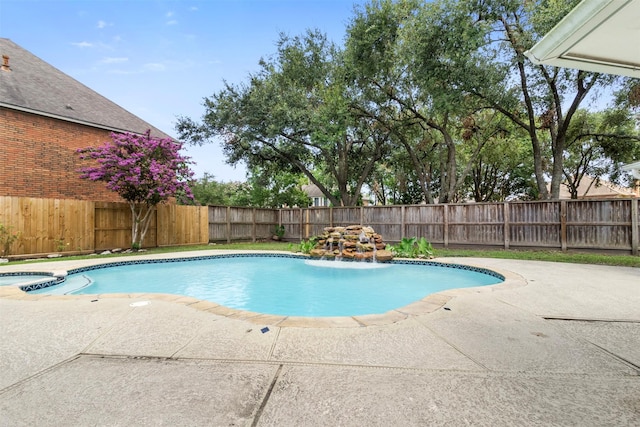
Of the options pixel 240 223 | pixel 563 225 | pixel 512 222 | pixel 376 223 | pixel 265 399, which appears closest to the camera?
pixel 265 399

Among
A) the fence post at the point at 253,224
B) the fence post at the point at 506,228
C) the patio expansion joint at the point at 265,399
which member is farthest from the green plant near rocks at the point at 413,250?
the fence post at the point at 253,224

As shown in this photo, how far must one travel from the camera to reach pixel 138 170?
368 inches

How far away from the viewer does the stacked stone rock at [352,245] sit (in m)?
8.34

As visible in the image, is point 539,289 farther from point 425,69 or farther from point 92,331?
point 425,69

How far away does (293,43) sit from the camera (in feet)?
45.3

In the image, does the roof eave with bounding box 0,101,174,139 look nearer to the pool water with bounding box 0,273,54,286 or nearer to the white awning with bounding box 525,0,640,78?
the pool water with bounding box 0,273,54,286

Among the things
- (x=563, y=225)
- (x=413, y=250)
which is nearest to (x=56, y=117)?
(x=413, y=250)

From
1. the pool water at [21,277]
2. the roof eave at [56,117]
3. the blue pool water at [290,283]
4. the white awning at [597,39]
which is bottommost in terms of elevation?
the blue pool water at [290,283]

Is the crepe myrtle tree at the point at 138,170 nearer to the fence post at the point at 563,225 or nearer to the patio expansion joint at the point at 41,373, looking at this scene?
the patio expansion joint at the point at 41,373

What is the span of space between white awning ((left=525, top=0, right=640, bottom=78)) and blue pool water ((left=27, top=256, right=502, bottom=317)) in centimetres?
340

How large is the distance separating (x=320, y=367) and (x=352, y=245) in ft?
→ 22.6

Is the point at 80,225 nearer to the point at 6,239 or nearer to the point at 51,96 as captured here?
the point at 6,239

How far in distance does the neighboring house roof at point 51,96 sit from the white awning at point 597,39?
13.6 meters

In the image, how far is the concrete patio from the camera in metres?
1.44
